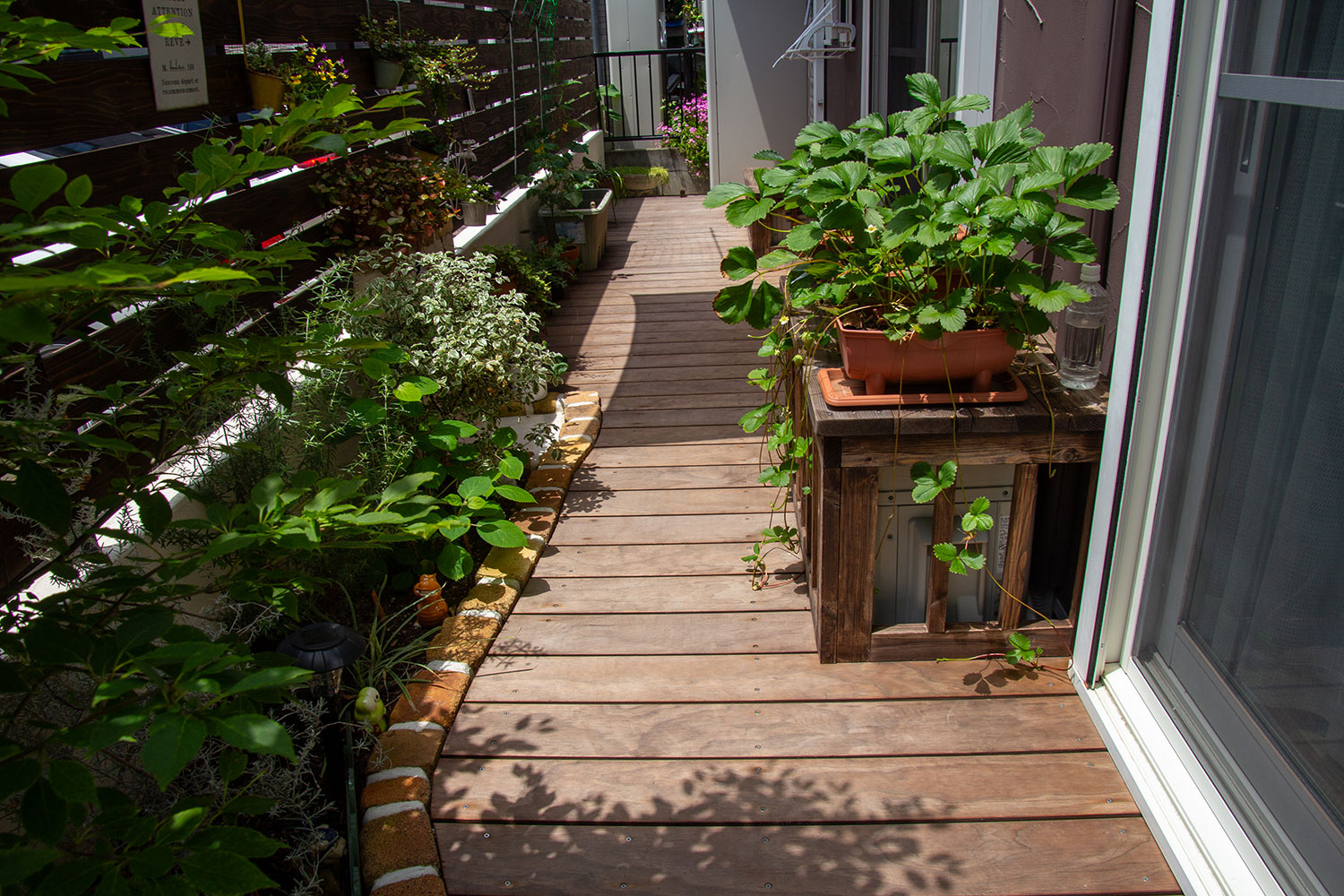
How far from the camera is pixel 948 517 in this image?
7.09ft

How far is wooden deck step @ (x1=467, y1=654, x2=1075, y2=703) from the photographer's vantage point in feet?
7.25

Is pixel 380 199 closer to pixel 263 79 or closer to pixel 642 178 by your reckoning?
pixel 263 79

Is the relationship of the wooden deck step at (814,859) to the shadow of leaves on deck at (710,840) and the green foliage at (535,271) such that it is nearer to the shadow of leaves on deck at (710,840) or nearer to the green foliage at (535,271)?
the shadow of leaves on deck at (710,840)

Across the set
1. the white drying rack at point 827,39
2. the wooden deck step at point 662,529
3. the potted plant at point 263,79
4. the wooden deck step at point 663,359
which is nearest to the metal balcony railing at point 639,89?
the white drying rack at point 827,39

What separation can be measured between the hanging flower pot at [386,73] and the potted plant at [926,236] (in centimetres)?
234

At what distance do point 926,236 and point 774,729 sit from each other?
1111 mm

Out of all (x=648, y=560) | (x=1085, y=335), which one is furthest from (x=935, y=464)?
(x=648, y=560)

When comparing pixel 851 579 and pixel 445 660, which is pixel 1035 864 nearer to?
pixel 851 579

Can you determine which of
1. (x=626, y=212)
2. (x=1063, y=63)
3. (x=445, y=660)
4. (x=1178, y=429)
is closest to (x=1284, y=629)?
(x=1178, y=429)

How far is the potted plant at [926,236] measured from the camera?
1797 mm

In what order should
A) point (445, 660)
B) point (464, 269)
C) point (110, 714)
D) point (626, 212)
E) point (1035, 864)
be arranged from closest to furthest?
1. point (110, 714)
2. point (1035, 864)
3. point (445, 660)
4. point (464, 269)
5. point (626, 212)

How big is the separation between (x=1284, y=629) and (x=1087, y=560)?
0.58m

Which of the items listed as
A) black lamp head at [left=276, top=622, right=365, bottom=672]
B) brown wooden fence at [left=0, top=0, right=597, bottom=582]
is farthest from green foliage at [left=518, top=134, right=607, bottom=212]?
black lamp head at [left=276, top=622, right=365, bottom=672]

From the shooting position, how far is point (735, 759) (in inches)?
80.2
